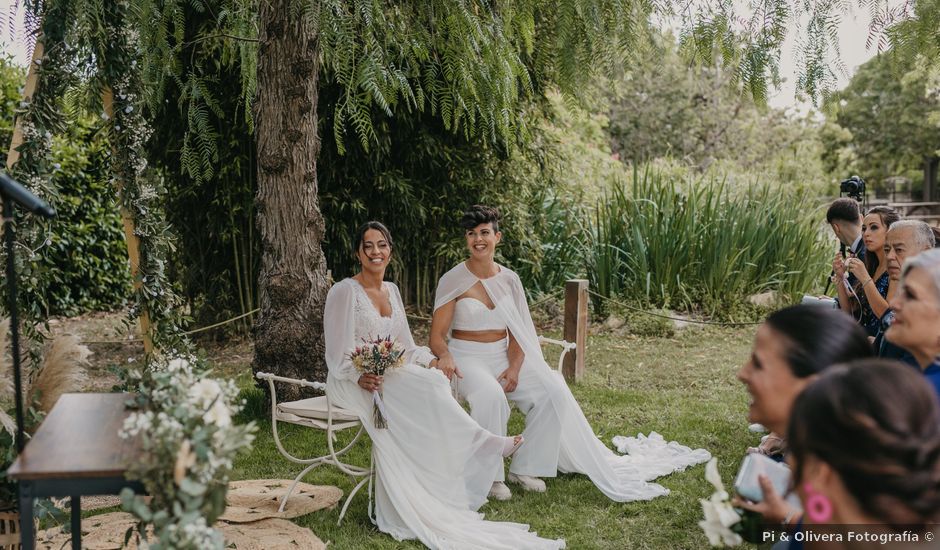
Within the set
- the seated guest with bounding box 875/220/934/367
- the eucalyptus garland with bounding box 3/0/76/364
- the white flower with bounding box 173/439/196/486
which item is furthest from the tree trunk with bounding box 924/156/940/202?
the white flower with bounding box 173/439/196/486

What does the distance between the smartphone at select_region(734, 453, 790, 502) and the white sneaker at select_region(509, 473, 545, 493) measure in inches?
96.9

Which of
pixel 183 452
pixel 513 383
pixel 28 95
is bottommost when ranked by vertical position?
pixel 513 383

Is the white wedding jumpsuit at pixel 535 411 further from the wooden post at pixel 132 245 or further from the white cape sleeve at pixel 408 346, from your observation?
the wooden post at pixel 132 245

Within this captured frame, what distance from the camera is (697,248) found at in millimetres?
9711

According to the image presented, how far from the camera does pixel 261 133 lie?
5859 millimetres

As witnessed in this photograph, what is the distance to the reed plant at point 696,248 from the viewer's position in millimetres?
9625

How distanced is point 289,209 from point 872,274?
384 centimetres

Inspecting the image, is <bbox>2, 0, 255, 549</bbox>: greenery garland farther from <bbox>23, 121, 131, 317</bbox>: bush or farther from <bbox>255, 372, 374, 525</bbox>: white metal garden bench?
<bbox>23, 121, 131, 317</bbox>: bush

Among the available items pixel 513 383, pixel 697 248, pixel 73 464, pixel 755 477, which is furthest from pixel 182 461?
pixel 697 248

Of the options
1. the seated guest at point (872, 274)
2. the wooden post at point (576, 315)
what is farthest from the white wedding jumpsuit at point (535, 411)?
the wooden post at point (576, 315)

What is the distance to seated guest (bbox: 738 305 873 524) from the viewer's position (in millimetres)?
2090

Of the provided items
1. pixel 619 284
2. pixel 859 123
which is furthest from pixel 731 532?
pixel 859 123

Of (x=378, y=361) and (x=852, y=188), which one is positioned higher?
(x=852, y=188)

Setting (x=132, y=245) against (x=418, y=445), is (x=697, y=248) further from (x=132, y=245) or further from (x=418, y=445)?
(x=132, y=245)
